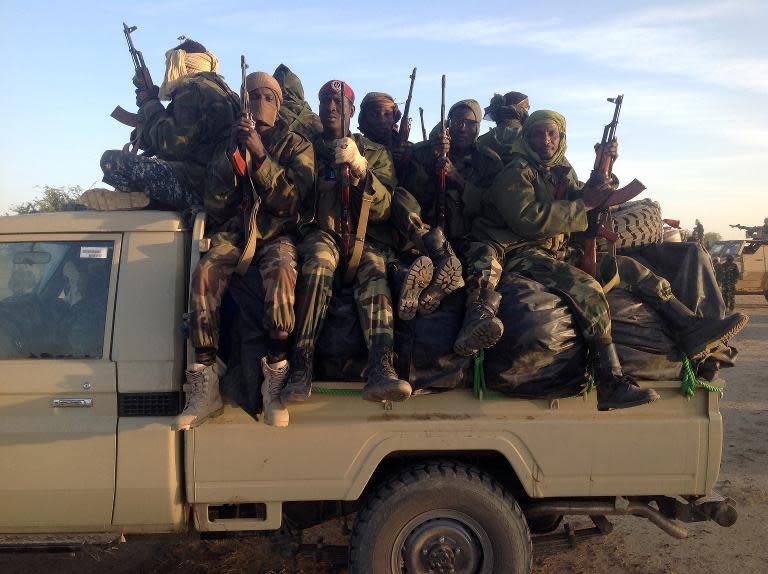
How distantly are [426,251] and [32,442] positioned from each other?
85.6 inches

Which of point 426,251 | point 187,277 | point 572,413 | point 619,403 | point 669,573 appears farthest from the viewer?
point 669,573

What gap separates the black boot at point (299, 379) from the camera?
2859 millimetres

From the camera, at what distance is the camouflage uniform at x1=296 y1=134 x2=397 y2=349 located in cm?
308

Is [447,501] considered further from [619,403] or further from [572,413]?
[619,403]

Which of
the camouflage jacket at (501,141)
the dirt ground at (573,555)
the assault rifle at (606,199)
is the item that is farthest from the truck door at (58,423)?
the assault rifle at (606,199)

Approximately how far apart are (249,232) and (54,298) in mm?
1017

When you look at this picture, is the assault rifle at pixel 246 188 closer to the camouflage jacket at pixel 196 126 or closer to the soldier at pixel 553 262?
the camouflage jacket at pixel 196 126

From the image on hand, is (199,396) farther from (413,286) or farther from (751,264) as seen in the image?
(751,264)

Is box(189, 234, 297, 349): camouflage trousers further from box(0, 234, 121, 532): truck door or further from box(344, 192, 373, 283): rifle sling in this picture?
box(0, 234, 121, 532): truck door

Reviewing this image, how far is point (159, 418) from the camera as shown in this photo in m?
3.00

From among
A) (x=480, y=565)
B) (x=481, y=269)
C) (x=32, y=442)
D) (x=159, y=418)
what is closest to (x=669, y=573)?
(x=480, y=565)

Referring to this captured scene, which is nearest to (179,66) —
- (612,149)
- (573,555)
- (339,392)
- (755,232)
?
(339,392)

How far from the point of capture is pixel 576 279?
3.20 metres

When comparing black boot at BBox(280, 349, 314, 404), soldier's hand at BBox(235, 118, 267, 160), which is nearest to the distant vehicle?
soldier's hand at BBox(235, 118, 267, 160)
